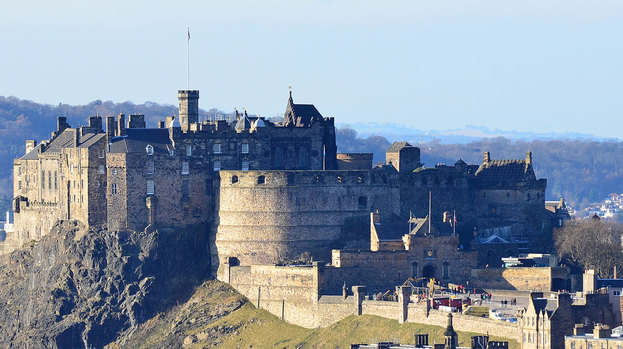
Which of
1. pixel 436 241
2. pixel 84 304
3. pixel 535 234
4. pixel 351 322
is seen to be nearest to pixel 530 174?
pixel 535 234

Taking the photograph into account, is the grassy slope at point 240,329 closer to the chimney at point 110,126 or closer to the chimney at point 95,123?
the chimney at point 110,126

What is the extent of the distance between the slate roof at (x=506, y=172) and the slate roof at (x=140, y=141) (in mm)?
26479

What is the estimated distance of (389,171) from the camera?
157 m

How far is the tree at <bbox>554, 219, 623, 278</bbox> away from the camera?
152625 millimetres

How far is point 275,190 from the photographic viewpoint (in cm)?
15425

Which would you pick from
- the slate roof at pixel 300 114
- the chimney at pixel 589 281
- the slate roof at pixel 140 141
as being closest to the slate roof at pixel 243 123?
the slate roof at pixel 300 114

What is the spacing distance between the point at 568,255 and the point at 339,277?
792 inches

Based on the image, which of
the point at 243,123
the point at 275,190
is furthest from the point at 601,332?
the point at 243,123

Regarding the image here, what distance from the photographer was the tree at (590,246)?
15262cm

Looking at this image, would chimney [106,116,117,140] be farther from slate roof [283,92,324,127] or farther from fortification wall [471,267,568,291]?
fortification wall [471,267,568,291]

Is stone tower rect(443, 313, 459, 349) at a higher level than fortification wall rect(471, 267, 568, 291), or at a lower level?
lower

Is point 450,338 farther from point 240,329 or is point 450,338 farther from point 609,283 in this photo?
point 240,329

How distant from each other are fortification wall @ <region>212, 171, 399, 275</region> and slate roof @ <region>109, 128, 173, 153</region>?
20.1 ft

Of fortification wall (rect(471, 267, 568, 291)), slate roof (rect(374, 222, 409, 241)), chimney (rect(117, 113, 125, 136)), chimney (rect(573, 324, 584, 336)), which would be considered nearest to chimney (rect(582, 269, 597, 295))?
fortification wall (rect(471, 267, 568, 291))
